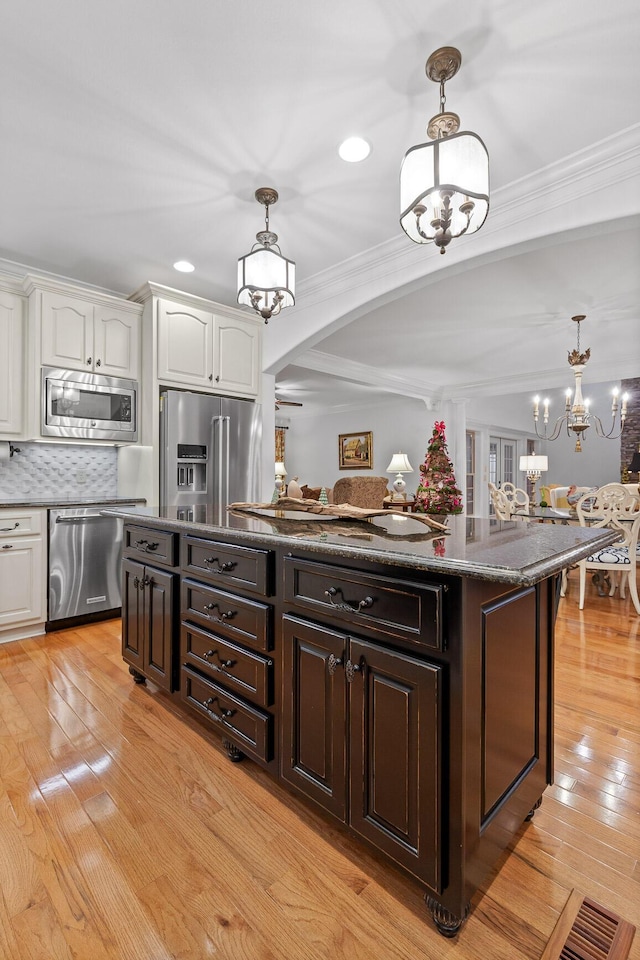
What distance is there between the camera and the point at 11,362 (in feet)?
10.6

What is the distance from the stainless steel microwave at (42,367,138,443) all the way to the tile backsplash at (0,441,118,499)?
39 centimetres

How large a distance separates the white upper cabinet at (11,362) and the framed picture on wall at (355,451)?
6631 millimetres

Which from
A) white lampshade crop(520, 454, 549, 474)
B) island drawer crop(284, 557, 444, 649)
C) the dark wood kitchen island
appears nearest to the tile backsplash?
the dark wood kitchen island

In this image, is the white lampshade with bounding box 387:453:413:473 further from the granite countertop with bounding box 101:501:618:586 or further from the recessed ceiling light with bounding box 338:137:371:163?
the granite countertop with bounding box 101:501:618:586

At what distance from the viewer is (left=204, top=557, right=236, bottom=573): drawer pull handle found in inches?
63.1

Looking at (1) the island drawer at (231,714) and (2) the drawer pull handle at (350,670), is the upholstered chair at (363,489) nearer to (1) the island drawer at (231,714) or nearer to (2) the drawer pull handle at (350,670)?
(1) the island drawer at (231,714)

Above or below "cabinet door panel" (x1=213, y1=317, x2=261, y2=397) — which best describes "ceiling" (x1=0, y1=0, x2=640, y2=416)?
above

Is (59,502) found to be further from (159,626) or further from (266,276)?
(266,276)

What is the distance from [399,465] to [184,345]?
16.8 feet

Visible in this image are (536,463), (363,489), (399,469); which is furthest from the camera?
(363,489)

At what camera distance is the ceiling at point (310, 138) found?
1.66 meters

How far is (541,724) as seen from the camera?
138 centimetres

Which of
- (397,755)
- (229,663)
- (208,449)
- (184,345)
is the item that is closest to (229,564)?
(229,663)

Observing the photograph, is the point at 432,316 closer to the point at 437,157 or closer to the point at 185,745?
the point at 437,157
